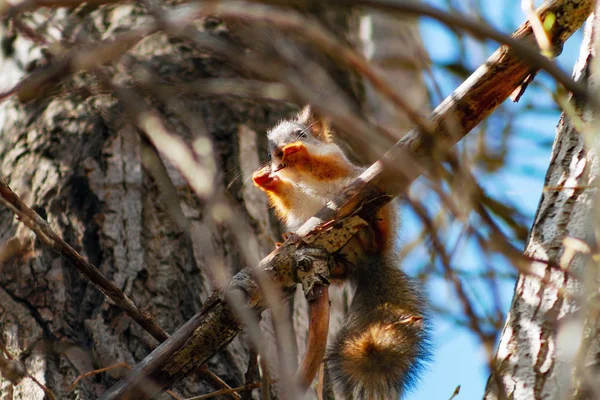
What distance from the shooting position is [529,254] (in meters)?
1.49

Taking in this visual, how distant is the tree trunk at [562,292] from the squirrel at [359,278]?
0.51m

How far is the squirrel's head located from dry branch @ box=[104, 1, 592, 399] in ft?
2.51

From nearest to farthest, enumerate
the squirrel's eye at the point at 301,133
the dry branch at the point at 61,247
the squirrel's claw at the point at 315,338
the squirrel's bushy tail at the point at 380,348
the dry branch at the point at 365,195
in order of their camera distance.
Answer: the squirrel's claw at the point at 315,338 → the dry branch at the point at 61,247 → the dry branch at the point at 365,195 → the squirrel's bushy tail at the point at 380,348 → the squirrel's eye at the point at 301,133

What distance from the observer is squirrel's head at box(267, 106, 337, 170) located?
8.16 feet

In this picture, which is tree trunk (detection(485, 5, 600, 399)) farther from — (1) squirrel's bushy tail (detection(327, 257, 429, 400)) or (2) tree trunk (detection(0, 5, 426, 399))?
(2) tree trunk (detection(0, 5, 426, 399))

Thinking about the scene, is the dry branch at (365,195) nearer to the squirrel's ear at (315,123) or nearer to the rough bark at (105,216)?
the rough bark at (105,216)

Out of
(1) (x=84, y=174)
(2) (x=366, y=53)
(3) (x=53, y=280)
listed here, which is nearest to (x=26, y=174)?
(1) (x=84, y=174)

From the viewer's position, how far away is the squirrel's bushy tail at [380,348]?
187cm

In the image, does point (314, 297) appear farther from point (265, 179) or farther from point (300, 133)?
point (300, 133)

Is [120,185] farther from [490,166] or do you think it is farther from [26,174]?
[490,166]

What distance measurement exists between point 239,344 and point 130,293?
0.35 m

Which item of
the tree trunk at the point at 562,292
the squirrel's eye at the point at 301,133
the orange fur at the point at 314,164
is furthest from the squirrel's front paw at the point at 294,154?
the tree trunk at the point at 562,292

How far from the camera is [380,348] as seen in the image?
1896 mm

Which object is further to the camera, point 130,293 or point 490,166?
point 490,166
